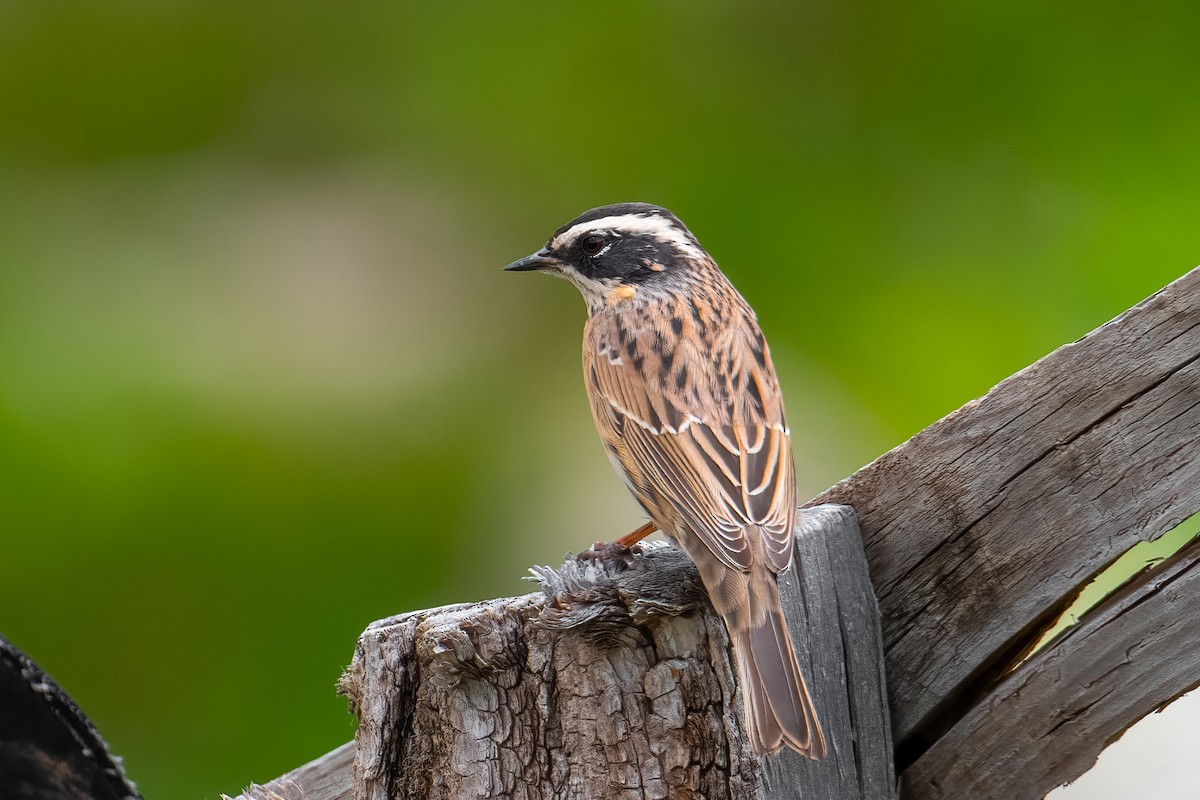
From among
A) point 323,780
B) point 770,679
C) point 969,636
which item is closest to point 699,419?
point 969,636

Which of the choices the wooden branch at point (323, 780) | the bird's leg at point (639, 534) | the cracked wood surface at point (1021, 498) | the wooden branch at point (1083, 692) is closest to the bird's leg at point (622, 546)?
the bird's leg at point (639, 534)

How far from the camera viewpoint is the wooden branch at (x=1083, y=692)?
5.95 feet

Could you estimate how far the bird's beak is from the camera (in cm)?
351

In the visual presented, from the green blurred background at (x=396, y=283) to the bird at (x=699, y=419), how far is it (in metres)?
0.21

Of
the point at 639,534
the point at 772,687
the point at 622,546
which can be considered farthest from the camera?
the point at 639,534

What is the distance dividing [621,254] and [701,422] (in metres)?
1.03

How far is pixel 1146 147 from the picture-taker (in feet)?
9.78

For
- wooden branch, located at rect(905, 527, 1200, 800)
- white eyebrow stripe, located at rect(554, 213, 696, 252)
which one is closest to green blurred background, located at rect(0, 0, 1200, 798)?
white eyebrow stripe, located at rect(554, 213, 696, 252)

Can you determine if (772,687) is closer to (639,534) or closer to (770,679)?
(770,679)

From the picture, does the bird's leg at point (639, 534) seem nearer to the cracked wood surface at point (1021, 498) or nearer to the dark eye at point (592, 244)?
the cracked wood surface at point (1021, 498)

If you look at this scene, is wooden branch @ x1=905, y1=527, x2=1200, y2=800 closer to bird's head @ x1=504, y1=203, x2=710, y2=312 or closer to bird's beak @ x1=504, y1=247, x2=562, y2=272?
bird's head @ x1=504, y1=203, x2=710, y2=312

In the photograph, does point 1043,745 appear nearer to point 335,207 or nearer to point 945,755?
point 945,755

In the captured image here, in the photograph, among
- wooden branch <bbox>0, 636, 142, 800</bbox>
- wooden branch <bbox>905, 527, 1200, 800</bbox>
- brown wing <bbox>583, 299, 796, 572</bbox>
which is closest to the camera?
wooden branch <bbox>905, 527, 1200, 800</bbox>

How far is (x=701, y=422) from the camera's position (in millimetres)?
2758
